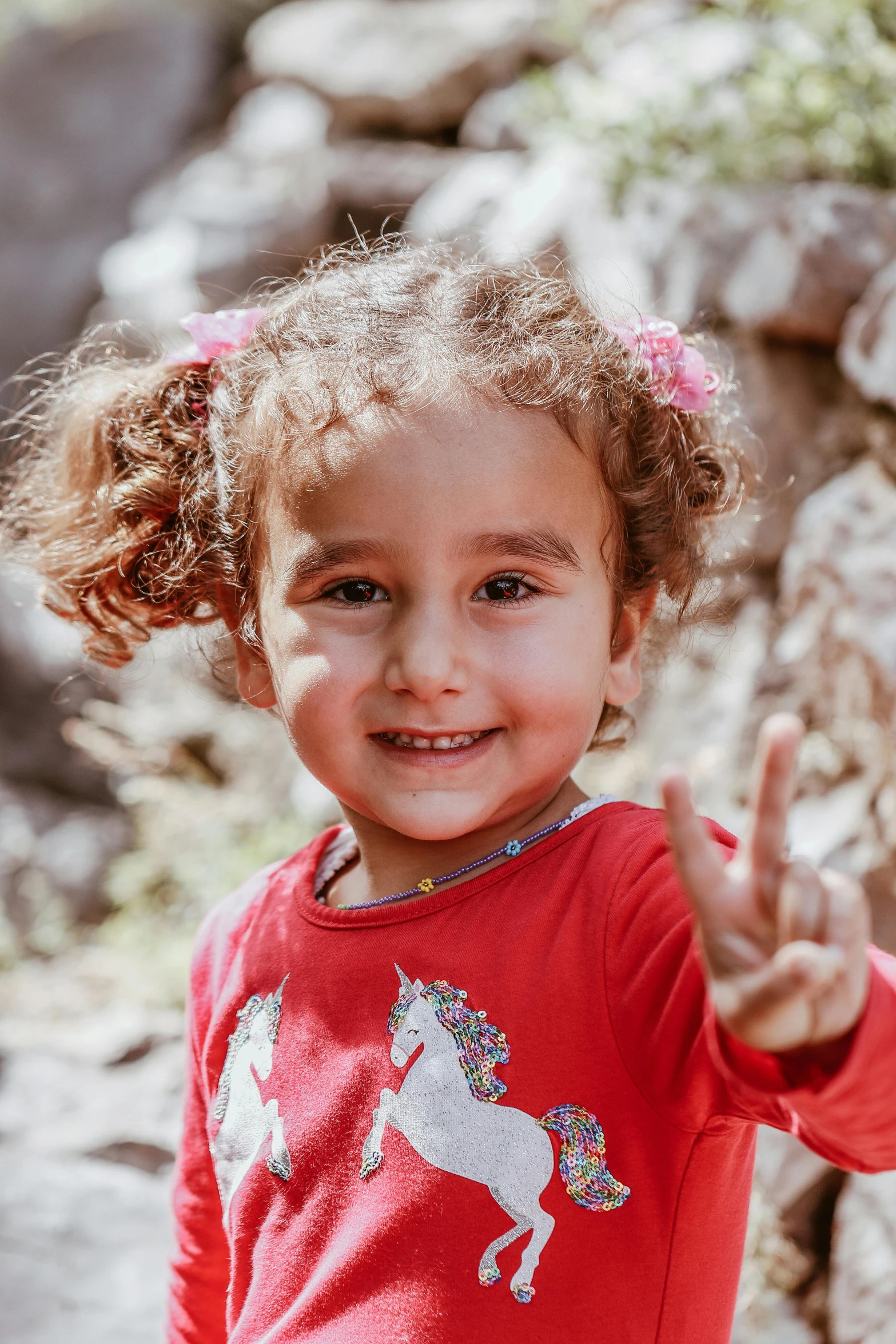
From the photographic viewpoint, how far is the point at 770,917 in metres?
0.85

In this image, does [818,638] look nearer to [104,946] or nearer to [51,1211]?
[51,1211]

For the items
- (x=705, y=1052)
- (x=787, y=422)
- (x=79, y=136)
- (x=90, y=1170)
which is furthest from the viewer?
(x=79, y=136)

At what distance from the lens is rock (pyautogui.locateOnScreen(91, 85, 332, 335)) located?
5.68m

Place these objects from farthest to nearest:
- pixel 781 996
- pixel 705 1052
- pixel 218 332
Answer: pixel 218 332 < pixel 705 1052 < pixel 781 996

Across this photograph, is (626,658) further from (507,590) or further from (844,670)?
(844,670)

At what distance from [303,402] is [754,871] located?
80cm

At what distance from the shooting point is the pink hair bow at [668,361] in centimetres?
153

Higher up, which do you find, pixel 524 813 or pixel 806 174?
pixel 806 174

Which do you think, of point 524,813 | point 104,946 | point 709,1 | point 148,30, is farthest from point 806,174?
point 148,30

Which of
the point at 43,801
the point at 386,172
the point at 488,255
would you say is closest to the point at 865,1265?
the point at 488,255

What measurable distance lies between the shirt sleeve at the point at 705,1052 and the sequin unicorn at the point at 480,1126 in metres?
0.10

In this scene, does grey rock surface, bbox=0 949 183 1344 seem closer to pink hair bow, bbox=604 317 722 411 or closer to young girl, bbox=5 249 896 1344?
young girl, bbox=5 249 896 1344

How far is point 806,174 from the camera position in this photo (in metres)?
3.01

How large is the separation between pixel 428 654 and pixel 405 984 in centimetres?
37
